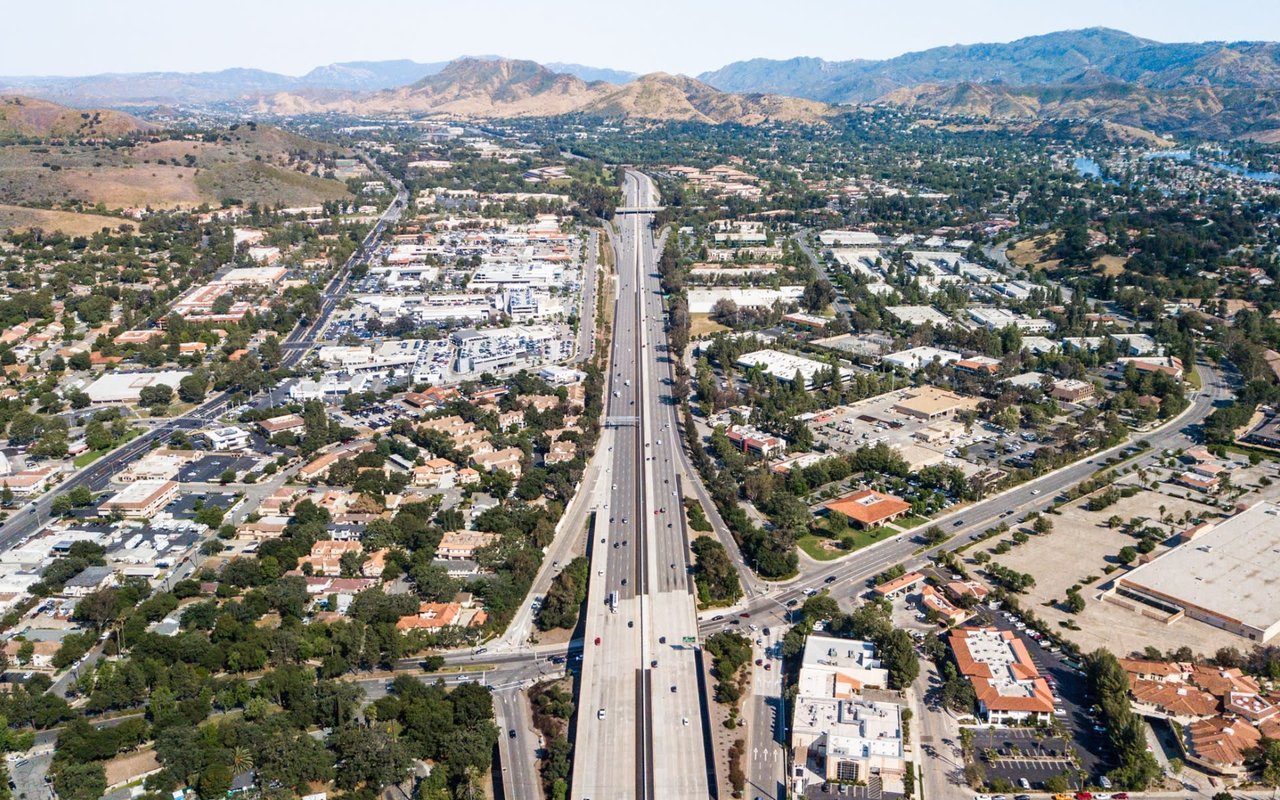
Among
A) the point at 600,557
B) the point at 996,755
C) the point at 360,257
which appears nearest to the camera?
the point at 996,755

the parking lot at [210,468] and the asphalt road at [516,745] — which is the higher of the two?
the parking lot at [210,468]

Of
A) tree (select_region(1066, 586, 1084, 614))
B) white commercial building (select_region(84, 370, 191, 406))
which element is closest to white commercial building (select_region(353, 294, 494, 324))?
white commercial building (select_region(84, 370, 191, 406))

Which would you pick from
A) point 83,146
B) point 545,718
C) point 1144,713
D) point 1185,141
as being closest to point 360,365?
point 545,718

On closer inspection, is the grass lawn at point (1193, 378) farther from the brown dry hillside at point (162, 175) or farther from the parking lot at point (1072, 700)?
the brown dry hillside at point (162, 175)

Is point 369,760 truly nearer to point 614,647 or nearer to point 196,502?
point 614,647

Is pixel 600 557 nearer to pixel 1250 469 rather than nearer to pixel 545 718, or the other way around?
pixel 545 718

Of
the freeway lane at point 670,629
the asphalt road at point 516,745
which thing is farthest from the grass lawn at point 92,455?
the asphalt road at point 516,745
